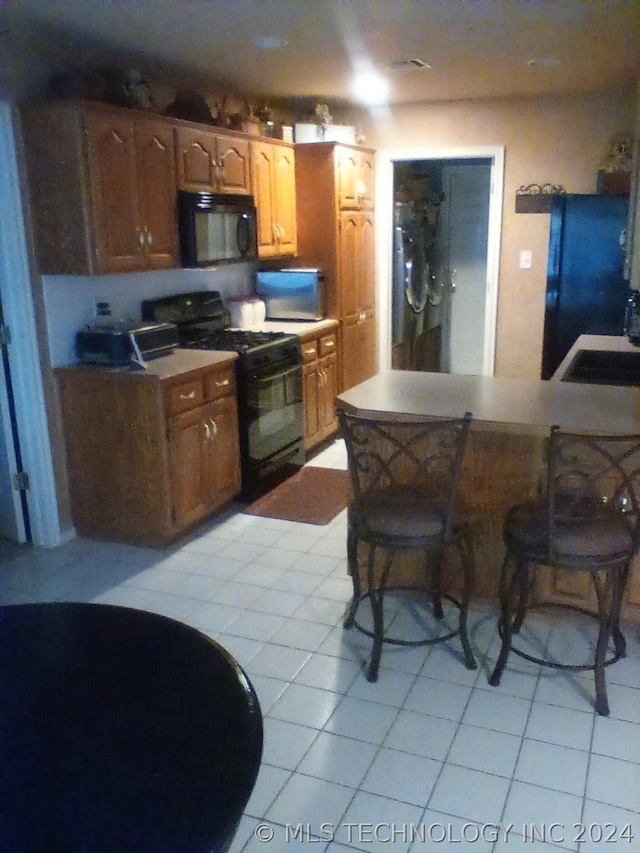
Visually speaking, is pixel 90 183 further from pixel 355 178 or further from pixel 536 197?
pixel 536 197

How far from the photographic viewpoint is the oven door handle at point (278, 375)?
161 inches

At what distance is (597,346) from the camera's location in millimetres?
3820

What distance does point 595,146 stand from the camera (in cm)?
489

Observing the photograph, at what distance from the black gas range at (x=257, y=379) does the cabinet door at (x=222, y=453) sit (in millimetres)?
65

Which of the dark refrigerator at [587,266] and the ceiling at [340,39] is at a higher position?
the ceiling at [340,39]

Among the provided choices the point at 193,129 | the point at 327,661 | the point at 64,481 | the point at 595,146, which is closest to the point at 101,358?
the point at 64,481

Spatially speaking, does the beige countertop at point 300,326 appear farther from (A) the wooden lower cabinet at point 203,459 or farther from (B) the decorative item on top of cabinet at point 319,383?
(A) the wooden lower cabinet at point 203,459

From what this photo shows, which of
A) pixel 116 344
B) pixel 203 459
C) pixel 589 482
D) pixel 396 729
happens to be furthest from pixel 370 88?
pixel 396 729

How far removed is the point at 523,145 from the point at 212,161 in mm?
2299

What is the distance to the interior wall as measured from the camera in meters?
4.88

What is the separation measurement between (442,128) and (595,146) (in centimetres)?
106

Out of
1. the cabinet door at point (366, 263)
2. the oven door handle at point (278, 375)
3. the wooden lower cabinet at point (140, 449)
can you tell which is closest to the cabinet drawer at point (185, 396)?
the wooden lower cabinet at point (140, 449)

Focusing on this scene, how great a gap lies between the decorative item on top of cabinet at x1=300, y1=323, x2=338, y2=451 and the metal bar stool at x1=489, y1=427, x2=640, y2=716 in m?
2.43

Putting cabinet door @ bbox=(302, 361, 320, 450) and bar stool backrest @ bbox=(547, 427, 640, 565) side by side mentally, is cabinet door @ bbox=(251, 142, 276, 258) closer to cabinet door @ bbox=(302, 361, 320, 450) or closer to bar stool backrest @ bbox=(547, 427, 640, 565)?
cabinet door @ bbox=(302, 361, 320, 450)
